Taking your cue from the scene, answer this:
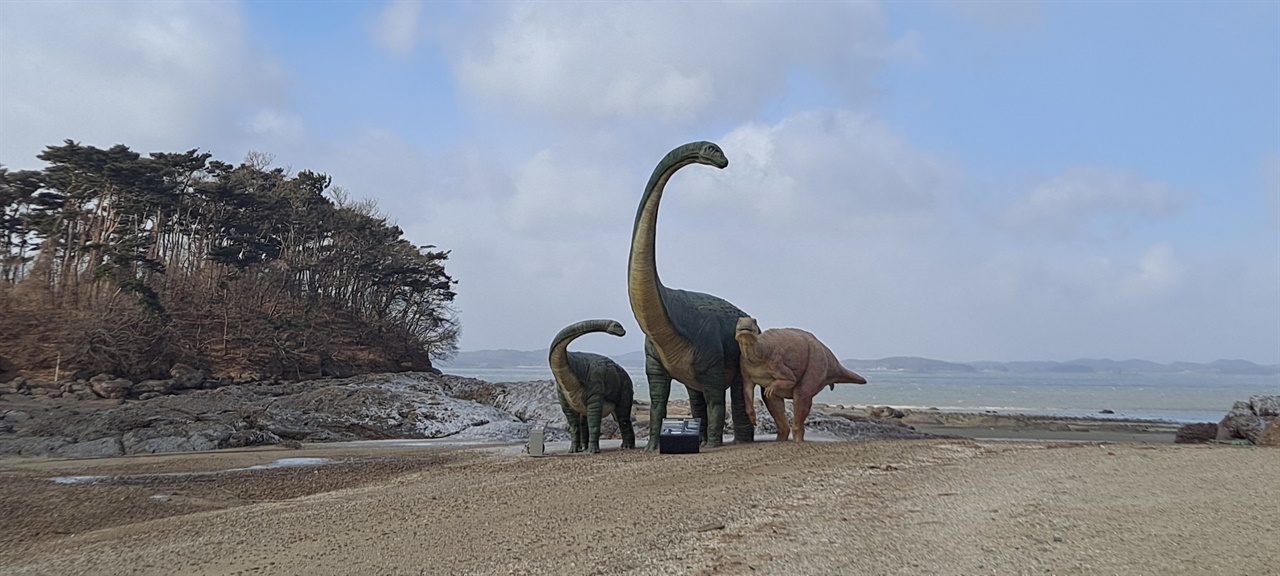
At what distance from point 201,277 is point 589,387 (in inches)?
1215

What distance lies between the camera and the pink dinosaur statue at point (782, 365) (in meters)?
13.3

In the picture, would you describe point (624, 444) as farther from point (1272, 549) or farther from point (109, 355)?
point (109, 355)

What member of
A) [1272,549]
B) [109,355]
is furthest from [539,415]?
[1272,549]

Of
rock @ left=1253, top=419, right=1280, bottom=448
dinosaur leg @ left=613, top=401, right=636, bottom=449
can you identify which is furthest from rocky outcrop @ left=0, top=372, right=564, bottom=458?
rock @ left=1253, top=419, right=1280, bottom=448

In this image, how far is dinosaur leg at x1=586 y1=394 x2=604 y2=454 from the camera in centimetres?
1468

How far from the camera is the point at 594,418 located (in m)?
14.7

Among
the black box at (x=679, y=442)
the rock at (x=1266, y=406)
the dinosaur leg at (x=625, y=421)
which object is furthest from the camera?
the rock at (x=1266, y=406)

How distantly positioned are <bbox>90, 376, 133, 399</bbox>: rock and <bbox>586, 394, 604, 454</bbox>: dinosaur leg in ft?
63.9

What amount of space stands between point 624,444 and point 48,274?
3111 cm

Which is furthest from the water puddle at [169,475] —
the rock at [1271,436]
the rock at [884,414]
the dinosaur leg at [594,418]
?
the rock at [884,414]

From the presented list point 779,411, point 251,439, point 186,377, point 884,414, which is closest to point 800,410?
point 779,411

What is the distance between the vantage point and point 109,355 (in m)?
29.8

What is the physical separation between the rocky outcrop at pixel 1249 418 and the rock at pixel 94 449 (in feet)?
Result: 74.3

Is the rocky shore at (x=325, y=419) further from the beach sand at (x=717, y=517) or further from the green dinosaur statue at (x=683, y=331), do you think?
the beach sand at (x=717, y=517)
